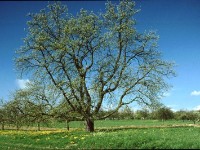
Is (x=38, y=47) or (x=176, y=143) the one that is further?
(x=38, y=47)

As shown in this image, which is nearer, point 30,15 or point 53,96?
point 53,96

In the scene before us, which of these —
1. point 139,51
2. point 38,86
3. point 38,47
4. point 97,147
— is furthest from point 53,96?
point 97,147

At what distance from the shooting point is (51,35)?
1575 inches

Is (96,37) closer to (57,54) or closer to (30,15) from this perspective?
(57,54)

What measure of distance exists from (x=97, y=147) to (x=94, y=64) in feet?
57.7

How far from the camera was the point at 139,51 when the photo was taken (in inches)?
1606

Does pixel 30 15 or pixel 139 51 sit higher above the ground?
pixel 30 15

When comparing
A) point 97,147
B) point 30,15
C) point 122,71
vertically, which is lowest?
point 97,147

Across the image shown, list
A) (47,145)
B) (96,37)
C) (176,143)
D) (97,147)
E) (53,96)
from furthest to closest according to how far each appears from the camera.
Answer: (96,37) < (53,96) < (47,145) < (97,147) < (176,143)

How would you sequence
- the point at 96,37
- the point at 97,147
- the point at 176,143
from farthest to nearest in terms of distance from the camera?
the point at 96,37 → the point at 97,147 → the point at 176,143

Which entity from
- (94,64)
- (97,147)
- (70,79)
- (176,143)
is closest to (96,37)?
(94,64)

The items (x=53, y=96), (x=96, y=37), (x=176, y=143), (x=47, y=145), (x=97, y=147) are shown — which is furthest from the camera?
(x=96, y=37)

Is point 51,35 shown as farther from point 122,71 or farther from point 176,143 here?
point 176,143

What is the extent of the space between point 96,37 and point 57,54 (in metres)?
5.07
